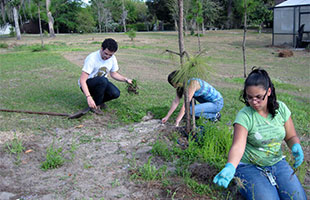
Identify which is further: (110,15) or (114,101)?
(110,15)

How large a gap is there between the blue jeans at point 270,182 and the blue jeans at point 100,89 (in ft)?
9.57

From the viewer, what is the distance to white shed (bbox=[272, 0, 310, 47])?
20094mm

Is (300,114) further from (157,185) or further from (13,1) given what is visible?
(13,1)

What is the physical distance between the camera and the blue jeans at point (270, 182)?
2521mm

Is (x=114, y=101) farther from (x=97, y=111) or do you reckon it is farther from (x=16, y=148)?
(x=16, y=148)

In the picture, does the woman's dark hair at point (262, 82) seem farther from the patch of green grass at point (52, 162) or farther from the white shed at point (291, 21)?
the white shed at point (291, 21)

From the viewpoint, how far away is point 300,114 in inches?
220

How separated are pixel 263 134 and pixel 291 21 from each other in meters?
20.4

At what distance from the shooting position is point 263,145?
2.71 m

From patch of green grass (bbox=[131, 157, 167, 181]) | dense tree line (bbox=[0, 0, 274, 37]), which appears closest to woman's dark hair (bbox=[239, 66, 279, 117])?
patch of green grass (bbox=[131, 157, 167, 181])

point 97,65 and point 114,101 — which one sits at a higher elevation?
point 97,65

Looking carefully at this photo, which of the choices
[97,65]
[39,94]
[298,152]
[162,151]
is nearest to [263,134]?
[298,152]

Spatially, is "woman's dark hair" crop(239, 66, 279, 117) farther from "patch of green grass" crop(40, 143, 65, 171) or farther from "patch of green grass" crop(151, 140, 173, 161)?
"patch of green grass" crop(40, 143, 65, 171)

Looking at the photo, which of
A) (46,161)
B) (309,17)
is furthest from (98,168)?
(309,17)
